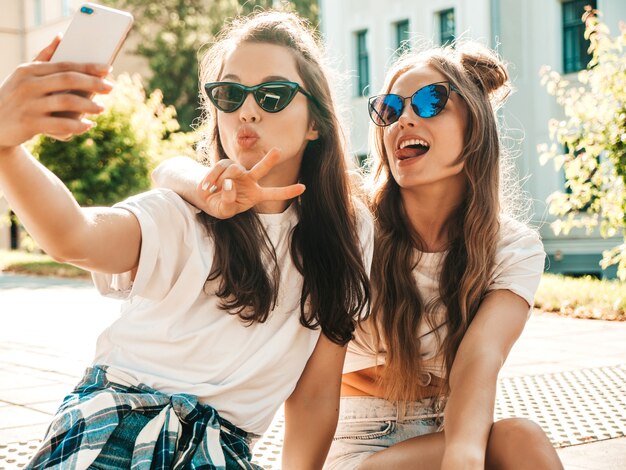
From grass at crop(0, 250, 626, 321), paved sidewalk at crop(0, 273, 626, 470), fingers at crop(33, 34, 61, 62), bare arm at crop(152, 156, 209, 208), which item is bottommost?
grass at crop(0, 250, 626, 321)

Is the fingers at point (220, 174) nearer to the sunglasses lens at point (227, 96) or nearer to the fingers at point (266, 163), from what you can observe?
the fingers at point (266, 163)

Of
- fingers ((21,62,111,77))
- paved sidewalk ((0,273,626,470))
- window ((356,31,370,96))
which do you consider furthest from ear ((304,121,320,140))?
window ((356,31,370,96))

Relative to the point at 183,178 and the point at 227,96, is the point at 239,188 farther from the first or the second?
the point at 227,96

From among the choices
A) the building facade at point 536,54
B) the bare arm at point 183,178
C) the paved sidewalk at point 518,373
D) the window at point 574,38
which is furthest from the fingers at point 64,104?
the window at point 574,38

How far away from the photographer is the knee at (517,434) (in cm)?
240

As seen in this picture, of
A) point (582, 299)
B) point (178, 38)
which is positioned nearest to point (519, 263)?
point (582, 299)

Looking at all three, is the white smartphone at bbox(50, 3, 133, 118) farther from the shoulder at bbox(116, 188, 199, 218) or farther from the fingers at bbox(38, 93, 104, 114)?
the shoulder at bbox(116, 188, 199, 218)

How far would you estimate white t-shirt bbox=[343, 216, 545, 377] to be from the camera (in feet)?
9.27

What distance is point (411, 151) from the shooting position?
3.01 metres

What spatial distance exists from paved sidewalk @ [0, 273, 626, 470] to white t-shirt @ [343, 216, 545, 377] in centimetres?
99

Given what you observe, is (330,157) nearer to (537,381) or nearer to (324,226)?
(324,226)

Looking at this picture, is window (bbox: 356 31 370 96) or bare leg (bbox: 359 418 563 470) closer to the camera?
bare leg (bbox: 359 418 563 470)

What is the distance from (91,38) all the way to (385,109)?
5.08 feet

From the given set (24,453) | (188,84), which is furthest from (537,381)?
(188,84)
